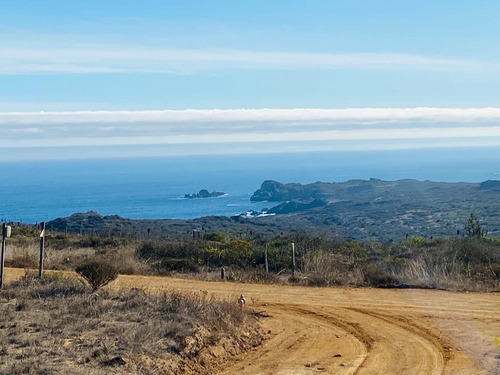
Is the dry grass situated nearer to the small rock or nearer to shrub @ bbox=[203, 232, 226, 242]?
the small rock

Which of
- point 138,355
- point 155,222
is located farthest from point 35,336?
point 155,222

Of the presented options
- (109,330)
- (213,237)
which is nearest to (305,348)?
(109,330)

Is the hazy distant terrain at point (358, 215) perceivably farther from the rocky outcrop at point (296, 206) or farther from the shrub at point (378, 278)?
the shrub at point (378, 278)

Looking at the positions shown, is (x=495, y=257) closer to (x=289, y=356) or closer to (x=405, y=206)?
(x=289, y=356)

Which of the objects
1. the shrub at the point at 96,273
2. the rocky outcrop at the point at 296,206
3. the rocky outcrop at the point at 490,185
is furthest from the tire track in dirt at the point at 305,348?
the rocky outcrop at the point at 490,185

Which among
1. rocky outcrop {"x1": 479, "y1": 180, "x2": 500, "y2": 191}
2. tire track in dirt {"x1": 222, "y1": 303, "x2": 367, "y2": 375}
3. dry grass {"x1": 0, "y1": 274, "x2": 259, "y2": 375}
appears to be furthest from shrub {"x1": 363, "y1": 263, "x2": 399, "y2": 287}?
rocky outcrop {"x1": 479, "y1": 180, "x2": 500, "y2": 191}

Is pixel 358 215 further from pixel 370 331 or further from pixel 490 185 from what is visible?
pixel 370 331
